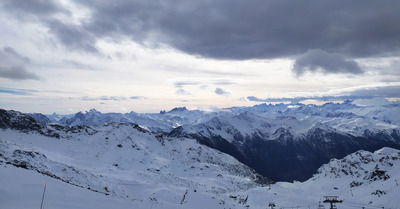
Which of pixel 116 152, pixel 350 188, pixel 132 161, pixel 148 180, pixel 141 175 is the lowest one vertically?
pixel 350 188

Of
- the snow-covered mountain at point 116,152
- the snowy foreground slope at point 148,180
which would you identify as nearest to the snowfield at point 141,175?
the snowy foreground slope at point 148,180

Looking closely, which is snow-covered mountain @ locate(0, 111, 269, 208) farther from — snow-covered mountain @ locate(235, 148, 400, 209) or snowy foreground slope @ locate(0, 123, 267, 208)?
snow-covered mountain @ locate(235, 148, 400, 209)

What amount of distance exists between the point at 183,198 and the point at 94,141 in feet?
275

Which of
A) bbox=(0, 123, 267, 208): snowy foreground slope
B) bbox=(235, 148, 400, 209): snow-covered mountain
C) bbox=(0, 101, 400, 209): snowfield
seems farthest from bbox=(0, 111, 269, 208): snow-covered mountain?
bbox=(235, 148, 400, 209): snow-covered mountain

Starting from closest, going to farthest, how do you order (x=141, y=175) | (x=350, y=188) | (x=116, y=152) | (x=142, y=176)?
(x=142, y=176) → (x=141, y=175) → (x=350, y=188) → (x=116, y=152)

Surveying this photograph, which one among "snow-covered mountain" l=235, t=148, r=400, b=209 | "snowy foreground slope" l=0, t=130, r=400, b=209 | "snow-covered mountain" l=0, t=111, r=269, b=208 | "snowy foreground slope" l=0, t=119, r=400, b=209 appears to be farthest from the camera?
"snow-covered mountain" l=0, t=111, r=269, b=208

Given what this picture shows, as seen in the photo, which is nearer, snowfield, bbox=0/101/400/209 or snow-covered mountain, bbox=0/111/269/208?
snowfield, bbox=0/101/400/209

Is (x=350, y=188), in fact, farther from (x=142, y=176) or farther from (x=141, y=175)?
(x=141, y=175)

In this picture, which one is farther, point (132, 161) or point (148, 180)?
point (132, 161)

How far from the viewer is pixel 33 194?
1891cm

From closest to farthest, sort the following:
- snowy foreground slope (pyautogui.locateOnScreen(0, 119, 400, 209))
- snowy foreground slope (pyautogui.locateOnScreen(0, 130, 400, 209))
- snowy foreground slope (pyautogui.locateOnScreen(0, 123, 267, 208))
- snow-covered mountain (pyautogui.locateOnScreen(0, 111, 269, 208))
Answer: snowy foreground slope (pyautogui.locateOnScreen(0, 130, 400, 209)) → snowy foreground slope (pyautogui.locateOnScreen(0, 119, 400, 209)) → snowy foreground slope (pyautogui.locateOnScreen(0, 123, 267, 208)) → snow-covered mountain (pyautogui.locateOnScreen(0, 111, 269, 208))

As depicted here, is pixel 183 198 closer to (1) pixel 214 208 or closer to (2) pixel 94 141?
(1) pixel 214 208

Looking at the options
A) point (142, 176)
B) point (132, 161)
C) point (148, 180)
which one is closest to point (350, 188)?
point (148, 180)

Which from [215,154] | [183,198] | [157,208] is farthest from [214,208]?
[215,154]
